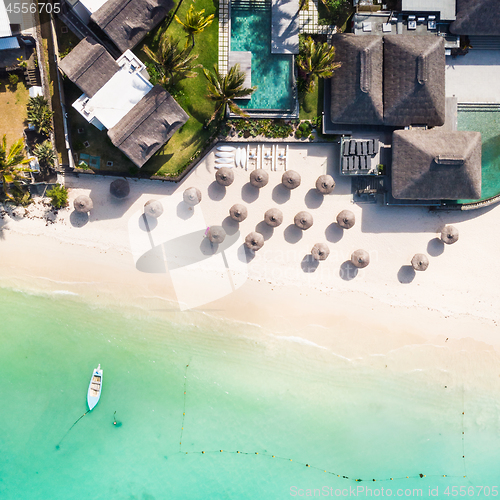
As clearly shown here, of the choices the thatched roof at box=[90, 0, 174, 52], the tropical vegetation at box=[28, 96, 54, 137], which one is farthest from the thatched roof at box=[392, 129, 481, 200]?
the tropical vegetation at box=[28, 96, 54, 137]

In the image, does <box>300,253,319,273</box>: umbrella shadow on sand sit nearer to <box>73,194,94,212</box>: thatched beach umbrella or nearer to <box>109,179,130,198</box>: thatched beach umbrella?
<box>109,179,130,198</box>: thatched beach umbrella

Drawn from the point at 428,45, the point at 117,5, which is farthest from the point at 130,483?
the point at 428,45

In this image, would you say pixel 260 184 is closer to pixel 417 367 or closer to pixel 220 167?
pixel 220 167

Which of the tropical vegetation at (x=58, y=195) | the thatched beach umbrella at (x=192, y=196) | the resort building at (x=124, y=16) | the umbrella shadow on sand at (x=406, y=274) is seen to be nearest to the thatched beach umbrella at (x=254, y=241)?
the thatched beach umbrella at (x=192, y=196)

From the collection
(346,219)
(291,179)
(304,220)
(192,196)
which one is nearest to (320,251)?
(304,220)

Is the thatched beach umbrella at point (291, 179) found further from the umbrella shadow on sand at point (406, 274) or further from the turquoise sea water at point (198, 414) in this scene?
the turquoise sea water at point (198, 414)

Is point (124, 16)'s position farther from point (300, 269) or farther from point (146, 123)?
point (300, 269)
